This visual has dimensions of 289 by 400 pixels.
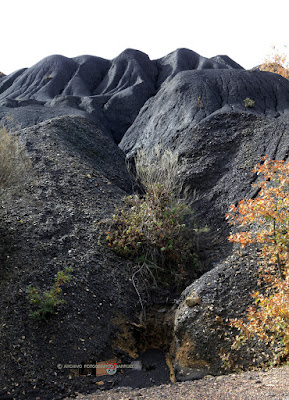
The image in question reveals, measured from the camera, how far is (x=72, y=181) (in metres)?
9.84

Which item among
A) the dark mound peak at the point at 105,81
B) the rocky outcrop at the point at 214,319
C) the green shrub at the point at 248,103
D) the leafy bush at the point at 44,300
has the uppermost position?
the dark mound peak at the point at 105,81

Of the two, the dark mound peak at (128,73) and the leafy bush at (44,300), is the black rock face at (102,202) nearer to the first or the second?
the leafy bush at (44,300)

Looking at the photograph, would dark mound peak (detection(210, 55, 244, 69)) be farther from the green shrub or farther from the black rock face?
the green shrub

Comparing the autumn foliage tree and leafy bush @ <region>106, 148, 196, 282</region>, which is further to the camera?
leafy bush @ <region>106, 148, 196, 282</region>

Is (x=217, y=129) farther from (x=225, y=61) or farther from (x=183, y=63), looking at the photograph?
(x=225, y=61)

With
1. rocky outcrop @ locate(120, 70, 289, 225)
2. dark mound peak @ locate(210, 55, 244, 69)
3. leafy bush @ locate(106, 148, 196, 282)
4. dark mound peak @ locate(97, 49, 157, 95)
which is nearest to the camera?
leafy bush @ locate(106, 148, 196, 282)

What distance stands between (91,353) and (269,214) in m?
3.67

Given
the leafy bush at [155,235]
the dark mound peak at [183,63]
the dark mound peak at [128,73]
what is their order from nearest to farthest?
the leafy bush at [155,235] < the dark mound peak at [128,73] < the dark mound peak at [183,63]

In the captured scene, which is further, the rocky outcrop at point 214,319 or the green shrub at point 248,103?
the green shrub at point 248,103

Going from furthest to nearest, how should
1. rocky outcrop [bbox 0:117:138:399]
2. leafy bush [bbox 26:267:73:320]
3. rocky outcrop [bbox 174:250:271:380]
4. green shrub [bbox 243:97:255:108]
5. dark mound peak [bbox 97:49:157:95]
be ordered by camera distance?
dark mound peak [bbox 97:49:157:95] < green shrub [bbox 243:97:255:108] < leafy bush [bbox 26:267:73:320] < rocky outcrop [bbox 174:250:271:380] < rocky outcrop [bbox 0:117:138:399]

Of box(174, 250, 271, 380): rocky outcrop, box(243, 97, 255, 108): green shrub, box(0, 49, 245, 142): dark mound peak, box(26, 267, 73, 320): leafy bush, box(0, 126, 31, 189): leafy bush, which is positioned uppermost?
box(0, 49, 245, 142): dark mound peak

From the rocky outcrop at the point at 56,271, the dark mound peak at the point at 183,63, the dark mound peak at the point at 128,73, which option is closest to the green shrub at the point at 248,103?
the rocky outcrop at the point at 56,271

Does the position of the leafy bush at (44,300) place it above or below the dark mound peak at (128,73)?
below

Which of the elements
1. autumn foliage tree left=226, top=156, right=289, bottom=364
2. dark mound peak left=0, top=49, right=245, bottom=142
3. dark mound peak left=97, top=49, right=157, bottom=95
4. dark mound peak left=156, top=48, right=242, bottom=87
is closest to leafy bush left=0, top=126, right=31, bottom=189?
autumn foliage tree left=226, top=156, right=289, bottom=364
